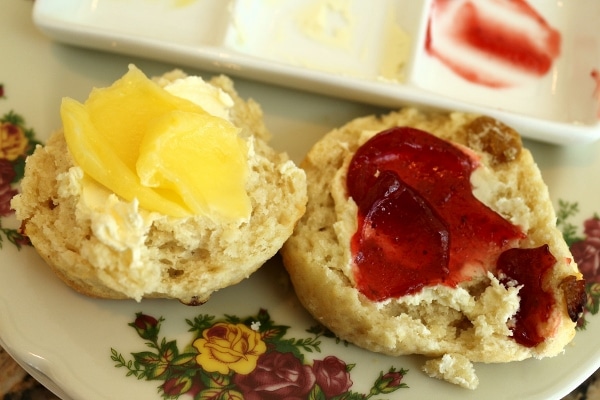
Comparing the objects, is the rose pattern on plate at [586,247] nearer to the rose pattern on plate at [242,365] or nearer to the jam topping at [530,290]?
the jam topping at [530,290]

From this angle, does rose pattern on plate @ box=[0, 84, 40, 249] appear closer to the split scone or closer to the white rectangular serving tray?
the white rectangular serving tray

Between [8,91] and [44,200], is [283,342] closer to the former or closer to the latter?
[44,200]

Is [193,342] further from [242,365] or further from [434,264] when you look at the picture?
[434,264]

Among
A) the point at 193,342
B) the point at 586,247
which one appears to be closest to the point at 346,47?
the point at 586,247

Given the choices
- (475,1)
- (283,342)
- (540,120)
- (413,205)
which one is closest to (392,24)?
(475,1)

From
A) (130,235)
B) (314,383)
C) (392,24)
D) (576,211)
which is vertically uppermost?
(392,24)

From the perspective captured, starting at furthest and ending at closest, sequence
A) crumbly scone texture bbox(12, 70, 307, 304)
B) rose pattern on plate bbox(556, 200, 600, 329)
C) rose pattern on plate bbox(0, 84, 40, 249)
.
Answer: rose pattern on plate bbox(556, 200, 600, 329)
rose pattern on plate bbox(0, 84, 40, 249)
crumbly scone texture bbox(12, 70, 307, 304)

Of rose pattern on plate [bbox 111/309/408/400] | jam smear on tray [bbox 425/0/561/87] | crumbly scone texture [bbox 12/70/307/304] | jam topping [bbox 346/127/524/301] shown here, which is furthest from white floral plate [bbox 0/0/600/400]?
jam smear on tray [bbox 425/0/561/87]
